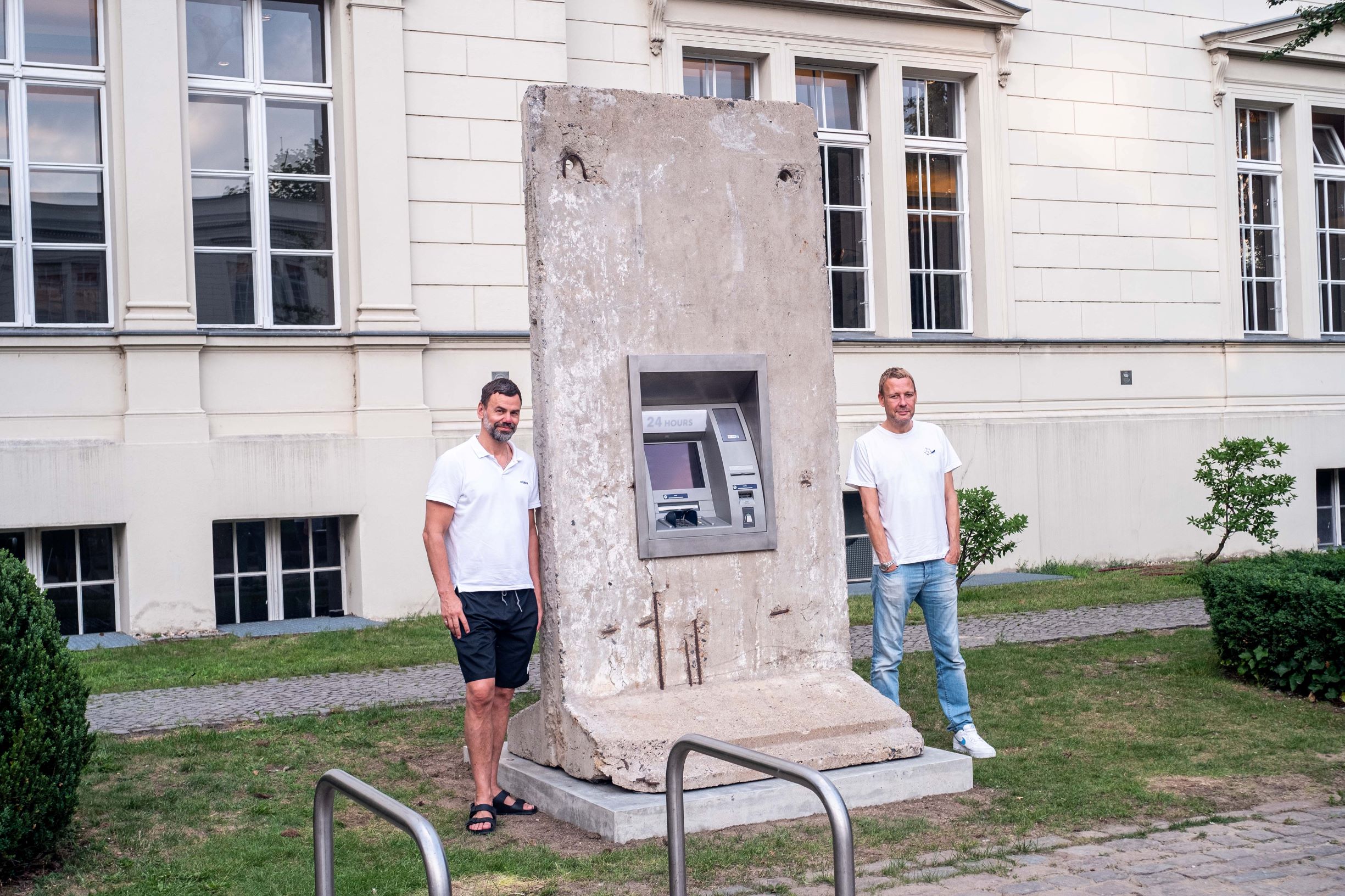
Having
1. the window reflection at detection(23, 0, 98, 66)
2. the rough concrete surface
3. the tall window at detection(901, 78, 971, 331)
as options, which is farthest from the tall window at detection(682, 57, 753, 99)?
the rough concrete surface

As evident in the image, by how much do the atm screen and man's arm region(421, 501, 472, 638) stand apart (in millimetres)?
1106

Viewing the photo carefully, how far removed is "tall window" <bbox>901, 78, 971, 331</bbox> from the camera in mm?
15320

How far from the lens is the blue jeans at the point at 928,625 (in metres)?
6.72

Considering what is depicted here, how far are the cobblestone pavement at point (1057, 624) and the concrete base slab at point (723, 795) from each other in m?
3.24

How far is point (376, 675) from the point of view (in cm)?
919

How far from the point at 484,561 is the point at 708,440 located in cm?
137

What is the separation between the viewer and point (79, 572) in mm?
11500

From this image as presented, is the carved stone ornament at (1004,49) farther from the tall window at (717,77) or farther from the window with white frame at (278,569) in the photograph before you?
the window with white frame at (278,569)

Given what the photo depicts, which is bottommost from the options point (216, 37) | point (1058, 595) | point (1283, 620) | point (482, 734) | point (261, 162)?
point (1058, 595)

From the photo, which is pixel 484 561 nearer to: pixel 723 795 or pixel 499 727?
pixel 499 727

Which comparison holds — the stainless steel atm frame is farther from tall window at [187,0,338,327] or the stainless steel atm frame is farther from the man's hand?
tall window at [187,0,338,327]

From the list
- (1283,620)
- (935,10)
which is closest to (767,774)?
(1283,620)

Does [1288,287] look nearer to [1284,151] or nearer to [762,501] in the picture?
[1284,151]

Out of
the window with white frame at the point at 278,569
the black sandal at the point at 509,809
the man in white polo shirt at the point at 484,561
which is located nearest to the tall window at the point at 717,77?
the window with white frame at the point at 278,569
